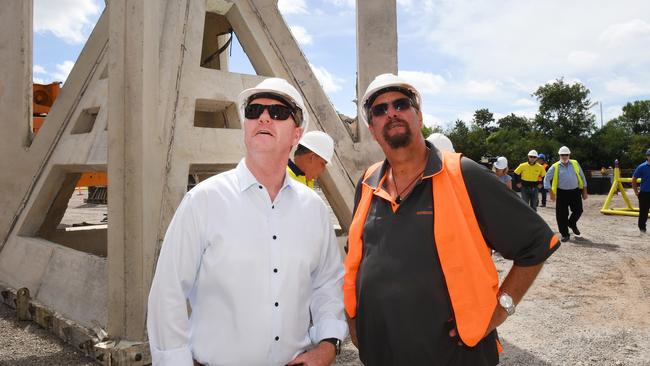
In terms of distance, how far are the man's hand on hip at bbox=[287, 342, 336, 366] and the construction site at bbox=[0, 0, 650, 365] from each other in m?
2.46

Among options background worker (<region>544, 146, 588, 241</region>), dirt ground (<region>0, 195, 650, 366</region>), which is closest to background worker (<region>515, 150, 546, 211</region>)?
background worker (<region>544, 146, 588, 241</region>)

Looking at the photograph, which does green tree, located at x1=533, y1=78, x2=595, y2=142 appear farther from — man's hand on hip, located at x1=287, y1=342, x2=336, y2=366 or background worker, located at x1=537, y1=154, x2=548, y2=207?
man's hand on hip, located at x1=287, y1=342, x2=336, y2=366

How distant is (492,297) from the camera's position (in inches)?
81.0

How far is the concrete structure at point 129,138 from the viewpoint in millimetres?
4480

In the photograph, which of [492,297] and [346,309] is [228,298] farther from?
[492,297]

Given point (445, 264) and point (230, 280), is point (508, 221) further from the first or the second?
point (230, 280)

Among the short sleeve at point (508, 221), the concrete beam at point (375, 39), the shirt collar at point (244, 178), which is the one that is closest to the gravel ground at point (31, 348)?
the shirt collar at point (244, 178)

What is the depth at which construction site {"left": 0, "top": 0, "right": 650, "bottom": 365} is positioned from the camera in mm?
4480

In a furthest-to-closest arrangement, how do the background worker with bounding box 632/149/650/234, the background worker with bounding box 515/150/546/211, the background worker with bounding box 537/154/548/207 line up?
1. the background worker with bounding box 537/154/548/207
2. the background worker with bounding box 515/150/546/211
3. the background worker with bounding box 632/149/650/234

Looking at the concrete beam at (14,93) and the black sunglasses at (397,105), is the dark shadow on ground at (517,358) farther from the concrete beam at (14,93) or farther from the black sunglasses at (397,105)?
the concrete beam at (14,93)

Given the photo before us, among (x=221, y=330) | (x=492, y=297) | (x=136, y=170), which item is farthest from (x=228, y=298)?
(x=136, y=170)

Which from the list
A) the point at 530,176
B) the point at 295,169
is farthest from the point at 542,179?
the point at 295,169

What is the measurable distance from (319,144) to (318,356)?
3190 mm

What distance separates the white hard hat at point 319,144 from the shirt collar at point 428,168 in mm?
2438
